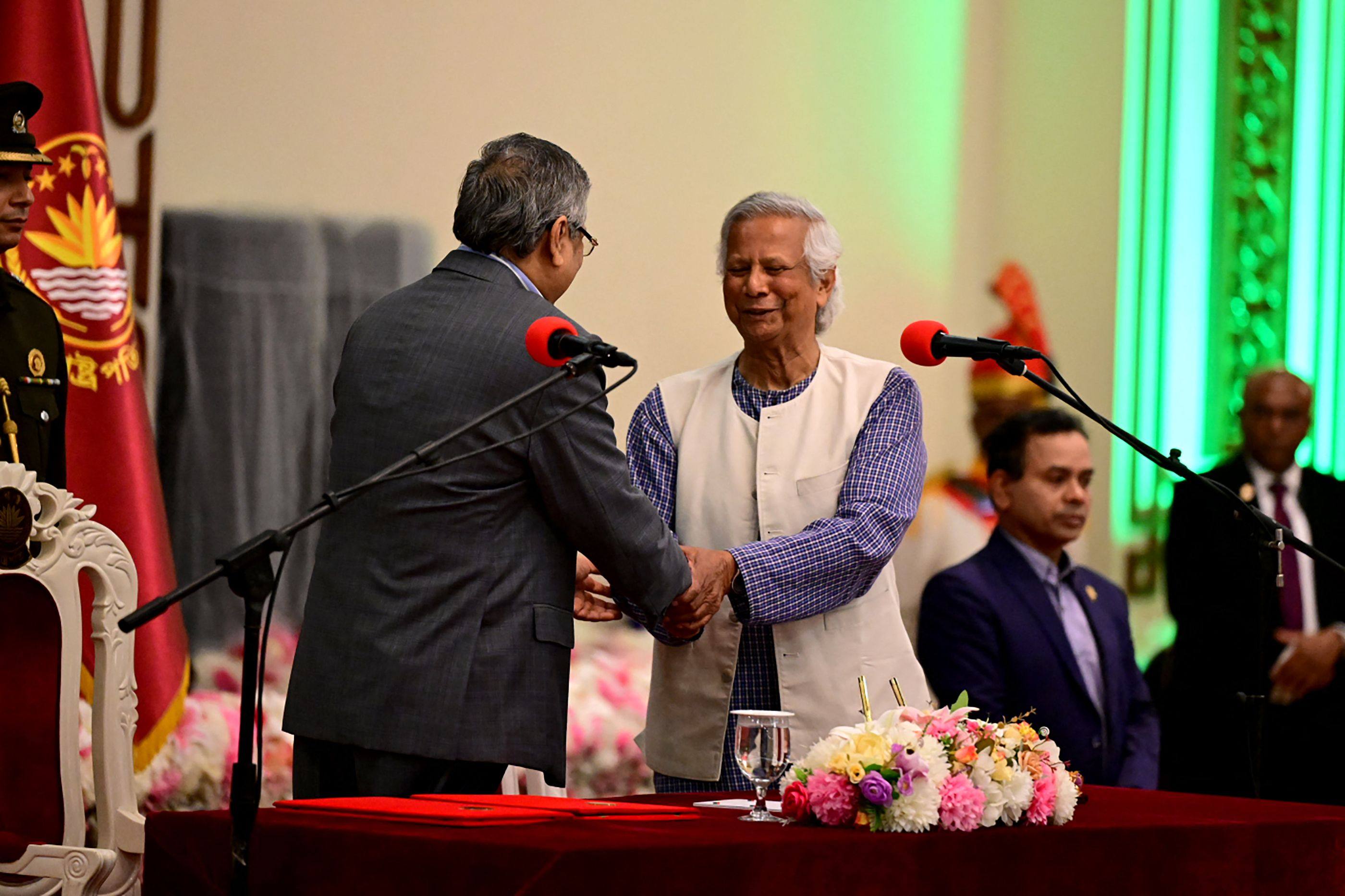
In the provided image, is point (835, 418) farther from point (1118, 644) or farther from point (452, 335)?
point (1118, 644)

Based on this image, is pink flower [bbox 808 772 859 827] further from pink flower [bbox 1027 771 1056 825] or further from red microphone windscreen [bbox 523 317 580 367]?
red microphone windscreen [bbox 523 317 580 367]

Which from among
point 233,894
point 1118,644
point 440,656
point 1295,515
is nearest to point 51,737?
point 440,656

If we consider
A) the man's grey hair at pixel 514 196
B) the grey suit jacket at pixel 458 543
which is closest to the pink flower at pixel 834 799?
the grey suit jacket at pixel 458 543

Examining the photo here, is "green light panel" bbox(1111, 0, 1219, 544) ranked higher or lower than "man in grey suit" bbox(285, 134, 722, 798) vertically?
higher

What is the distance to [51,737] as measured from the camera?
8.49 ft

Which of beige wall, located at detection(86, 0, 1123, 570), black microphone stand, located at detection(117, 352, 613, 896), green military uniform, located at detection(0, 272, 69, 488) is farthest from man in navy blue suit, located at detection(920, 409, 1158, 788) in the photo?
black microphone stand, located at detection(117, 352, 613, 896)

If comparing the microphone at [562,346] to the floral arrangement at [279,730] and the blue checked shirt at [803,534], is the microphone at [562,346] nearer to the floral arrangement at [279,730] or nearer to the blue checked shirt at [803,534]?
the blue checked shirt at [803,534]

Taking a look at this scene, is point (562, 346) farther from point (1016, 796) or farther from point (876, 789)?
point (1016, 796)

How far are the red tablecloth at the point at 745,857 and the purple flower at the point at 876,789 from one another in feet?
0.12

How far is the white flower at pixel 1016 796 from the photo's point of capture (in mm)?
1830

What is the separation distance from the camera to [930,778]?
70.1 inches

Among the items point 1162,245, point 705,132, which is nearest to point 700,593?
point 705,132

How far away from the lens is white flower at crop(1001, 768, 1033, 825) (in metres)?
1.83

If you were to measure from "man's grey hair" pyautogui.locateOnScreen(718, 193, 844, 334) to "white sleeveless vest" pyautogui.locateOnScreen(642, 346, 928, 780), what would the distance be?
0.55 feet
